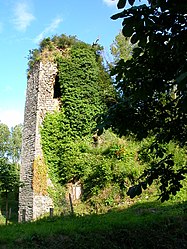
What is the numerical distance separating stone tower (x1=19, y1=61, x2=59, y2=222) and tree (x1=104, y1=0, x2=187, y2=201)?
37.5ft

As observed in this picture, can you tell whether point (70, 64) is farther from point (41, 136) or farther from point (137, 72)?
point (137, 72)

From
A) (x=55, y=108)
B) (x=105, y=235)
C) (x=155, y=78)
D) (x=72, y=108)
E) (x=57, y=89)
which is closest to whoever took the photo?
(x=155, y=78)

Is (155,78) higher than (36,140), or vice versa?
(36,140)

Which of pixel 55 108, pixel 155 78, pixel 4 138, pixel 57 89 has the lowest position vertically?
pixel 155 78

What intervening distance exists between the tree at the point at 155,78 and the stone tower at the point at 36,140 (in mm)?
11434

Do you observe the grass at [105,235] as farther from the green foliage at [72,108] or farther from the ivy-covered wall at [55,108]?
the ivy-covered wall at [55,108]

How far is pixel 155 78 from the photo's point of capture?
120 inches

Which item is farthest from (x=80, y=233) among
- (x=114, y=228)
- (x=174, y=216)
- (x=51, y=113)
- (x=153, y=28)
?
(x=51, y=113)

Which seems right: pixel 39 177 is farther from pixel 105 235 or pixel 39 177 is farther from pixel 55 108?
pixel 105 235

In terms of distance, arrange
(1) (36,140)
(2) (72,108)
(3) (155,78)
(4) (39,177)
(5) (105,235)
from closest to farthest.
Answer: (3) (155,78), (5) (105,235), (4) (39,177), (1) (36,140), (2) (72,108)

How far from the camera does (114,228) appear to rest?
23.0ft

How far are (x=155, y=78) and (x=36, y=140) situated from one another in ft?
41.6

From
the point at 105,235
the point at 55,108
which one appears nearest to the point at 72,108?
the point at 55,108

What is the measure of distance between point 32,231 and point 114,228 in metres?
1.70
